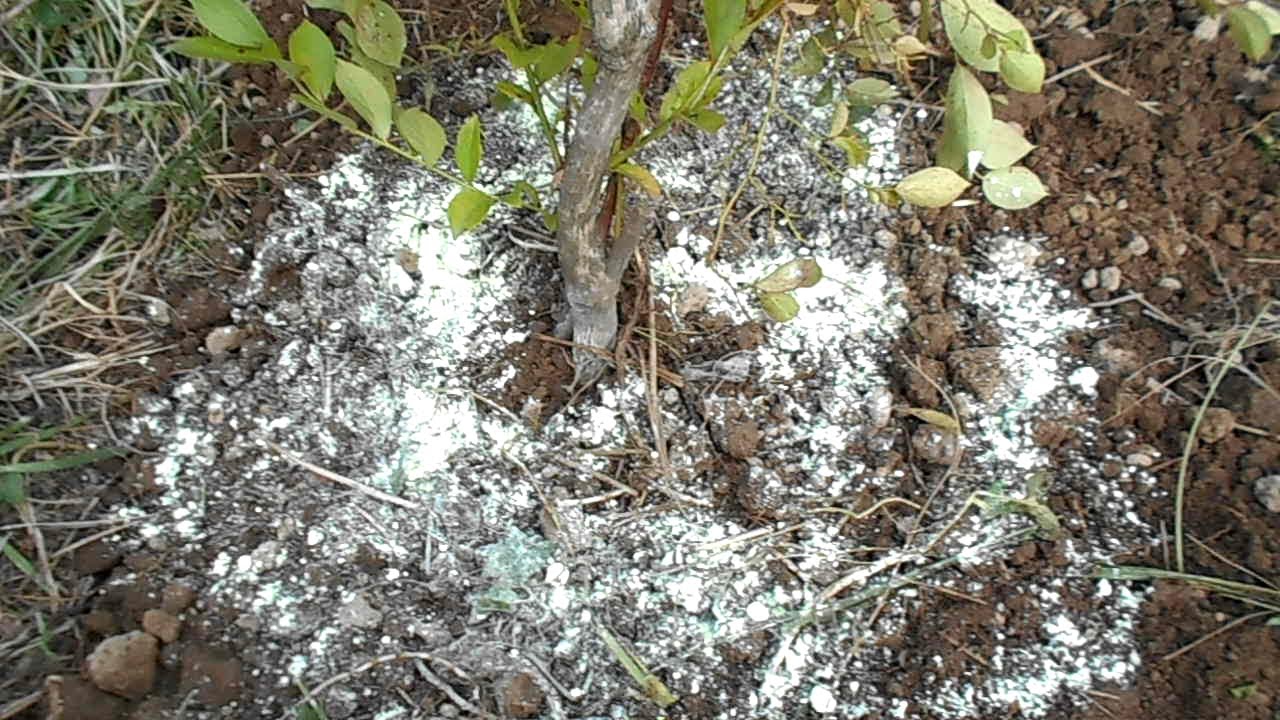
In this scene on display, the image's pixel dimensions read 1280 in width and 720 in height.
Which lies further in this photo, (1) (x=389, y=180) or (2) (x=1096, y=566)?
(1) (x=389, y=180)

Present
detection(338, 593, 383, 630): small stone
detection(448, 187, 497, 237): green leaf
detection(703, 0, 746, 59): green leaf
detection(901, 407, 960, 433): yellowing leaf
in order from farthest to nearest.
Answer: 1. detection(901, 407, 960, 433): yellowing leaf
2. detection(338, 593, 383, 630): small stone
3. detection(448, 187, 497, 237): green leaf
4. detection(703, 0, 746, 59): green leaf

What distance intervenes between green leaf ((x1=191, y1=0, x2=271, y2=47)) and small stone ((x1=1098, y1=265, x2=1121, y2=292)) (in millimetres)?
1121

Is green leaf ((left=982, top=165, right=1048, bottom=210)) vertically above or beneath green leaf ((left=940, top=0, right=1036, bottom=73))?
beneath

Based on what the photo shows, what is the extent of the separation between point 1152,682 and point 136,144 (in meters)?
1.52

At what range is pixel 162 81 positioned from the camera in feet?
4.53

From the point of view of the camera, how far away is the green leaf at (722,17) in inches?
32.5

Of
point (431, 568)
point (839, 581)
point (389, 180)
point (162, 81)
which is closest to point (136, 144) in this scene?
point (162, 81)

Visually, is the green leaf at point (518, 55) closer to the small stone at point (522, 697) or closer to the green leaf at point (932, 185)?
the green leaf at point (932, 185)

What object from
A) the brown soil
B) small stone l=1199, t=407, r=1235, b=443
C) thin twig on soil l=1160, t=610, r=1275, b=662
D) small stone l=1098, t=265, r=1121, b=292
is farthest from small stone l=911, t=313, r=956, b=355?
thin twig on soil l=1160, t=610, r=1275, b=662

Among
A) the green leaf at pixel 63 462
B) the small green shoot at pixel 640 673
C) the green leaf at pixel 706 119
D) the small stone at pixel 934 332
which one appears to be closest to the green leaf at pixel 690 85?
the green leaf at pixel 706 119

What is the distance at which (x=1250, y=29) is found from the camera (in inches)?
39.0

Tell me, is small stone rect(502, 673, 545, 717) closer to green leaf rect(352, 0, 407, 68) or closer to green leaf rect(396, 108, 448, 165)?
green leaf rect(396, 108, 448, 165)

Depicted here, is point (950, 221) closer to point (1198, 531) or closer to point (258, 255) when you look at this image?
point (1198, 531)

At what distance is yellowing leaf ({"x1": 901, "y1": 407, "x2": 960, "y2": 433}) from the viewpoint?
50.3 inches
